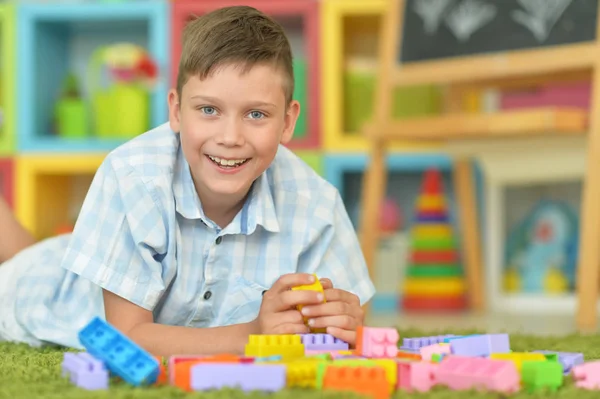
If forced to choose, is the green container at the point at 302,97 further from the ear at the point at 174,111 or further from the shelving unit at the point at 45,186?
the ear at the point at 174,111

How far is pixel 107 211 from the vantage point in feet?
3.58

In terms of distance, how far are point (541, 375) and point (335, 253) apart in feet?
1.54

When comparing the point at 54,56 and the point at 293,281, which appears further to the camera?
the point at 54,56

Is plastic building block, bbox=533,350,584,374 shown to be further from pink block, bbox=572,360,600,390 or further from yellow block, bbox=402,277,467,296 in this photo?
yellow block, bbox=402,277,467,296

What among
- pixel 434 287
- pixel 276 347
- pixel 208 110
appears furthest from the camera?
pixel 434 287

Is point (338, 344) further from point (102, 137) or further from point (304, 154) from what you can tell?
point (102, 137)

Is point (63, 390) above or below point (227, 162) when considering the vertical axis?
below

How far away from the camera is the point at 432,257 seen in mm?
2414

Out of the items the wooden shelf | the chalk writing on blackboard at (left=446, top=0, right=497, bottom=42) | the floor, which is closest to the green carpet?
the floor

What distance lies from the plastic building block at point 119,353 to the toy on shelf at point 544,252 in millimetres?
1819

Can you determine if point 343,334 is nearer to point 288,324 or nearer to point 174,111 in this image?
point 288,324

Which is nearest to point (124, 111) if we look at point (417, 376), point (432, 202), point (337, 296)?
point (432, 202)

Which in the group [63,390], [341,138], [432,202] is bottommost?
[63,390]

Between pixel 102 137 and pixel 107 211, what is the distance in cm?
147
